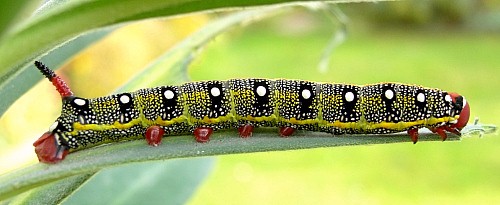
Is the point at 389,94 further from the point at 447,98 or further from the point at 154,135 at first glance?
the point at 154,135

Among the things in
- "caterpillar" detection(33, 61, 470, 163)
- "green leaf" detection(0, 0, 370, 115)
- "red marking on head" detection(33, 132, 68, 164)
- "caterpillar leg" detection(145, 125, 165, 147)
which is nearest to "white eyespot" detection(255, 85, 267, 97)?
"caterpillar" detection(33, 61, 470, 163)

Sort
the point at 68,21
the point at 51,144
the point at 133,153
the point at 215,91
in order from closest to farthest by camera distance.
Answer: the point at 68,21 < the point at 133,153 < the point at 51,144 < the point at 215,91

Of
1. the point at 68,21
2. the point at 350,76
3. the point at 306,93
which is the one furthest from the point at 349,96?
the point at 350,76

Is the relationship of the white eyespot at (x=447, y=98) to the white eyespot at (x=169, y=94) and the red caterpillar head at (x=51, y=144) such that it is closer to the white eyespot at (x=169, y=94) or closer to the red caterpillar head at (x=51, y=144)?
the white eyespot at (x=169, y=94)

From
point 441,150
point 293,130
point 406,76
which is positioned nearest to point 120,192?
point 293,130

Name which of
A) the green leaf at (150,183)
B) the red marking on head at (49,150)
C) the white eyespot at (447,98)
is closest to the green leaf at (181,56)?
the green leaf at (150,183)

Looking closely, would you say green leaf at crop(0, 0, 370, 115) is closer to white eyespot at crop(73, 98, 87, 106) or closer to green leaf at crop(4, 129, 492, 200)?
green leaf at crop(4, 129, 492, 200)
